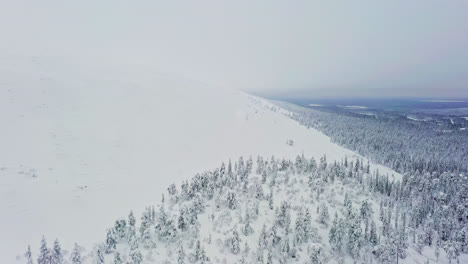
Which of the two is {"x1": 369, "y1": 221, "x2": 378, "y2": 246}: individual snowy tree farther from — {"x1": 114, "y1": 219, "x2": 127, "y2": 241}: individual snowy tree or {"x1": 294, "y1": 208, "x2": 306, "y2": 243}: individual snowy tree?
{"x1": 114, "y1": 219, "x2": 127, "y2": 241}: individual snowy tree

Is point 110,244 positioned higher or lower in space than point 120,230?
lower

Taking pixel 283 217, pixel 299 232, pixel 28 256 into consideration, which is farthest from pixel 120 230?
pixel 299 232

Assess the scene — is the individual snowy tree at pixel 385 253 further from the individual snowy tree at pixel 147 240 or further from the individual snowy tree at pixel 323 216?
the individual snowy tree at pixel 147 240

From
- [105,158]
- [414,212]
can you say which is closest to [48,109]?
[105,158]

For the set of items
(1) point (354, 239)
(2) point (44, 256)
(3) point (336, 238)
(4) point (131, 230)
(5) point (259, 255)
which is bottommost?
(1) point (354, 239)

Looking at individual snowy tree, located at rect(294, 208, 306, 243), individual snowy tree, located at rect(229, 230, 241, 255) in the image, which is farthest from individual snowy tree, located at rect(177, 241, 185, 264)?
individual snowy tree, located at rect(294, 208, 306, 243)

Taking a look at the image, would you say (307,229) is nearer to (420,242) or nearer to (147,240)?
(147,240)

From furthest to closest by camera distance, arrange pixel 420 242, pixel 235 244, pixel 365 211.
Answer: pixel 420 242, pixel 365 211, pixel 235 244

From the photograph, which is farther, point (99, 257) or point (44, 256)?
point (99, 257)
